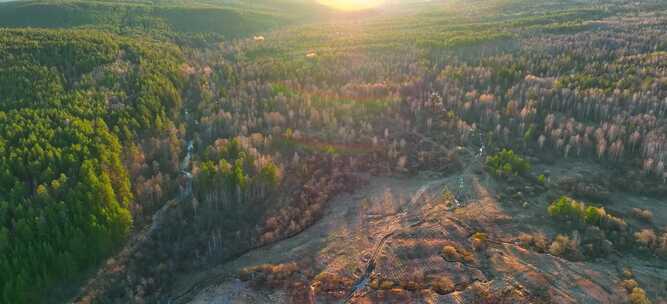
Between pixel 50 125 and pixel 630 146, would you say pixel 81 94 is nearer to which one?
pixel 50 125

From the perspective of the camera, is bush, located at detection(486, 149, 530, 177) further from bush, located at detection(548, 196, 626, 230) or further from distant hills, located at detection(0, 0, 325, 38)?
distant hills, located at detection(0, 0, 325, 38)

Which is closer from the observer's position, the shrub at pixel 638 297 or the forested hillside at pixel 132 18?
the shrub at pixel 638 297

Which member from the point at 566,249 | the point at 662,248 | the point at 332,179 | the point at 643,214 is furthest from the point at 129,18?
the point at 662,248

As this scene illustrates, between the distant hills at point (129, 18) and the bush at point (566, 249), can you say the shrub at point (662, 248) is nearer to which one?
the bush at point (566, 249)

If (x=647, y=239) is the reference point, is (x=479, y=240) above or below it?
below

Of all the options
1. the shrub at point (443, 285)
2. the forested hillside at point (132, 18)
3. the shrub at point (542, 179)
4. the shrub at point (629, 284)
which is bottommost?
the shrub at point (443, 285)

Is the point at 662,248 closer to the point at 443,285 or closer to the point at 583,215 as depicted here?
the point at 583,215

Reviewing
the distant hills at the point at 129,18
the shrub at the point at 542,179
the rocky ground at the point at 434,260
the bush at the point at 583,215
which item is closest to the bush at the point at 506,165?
the rocky ground at the point at 434,260
